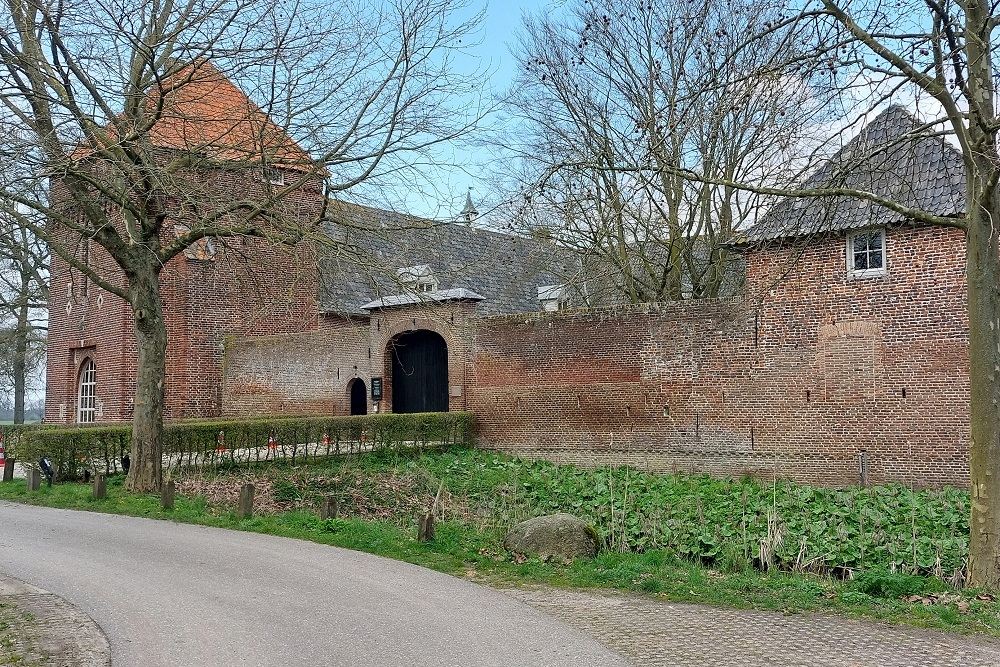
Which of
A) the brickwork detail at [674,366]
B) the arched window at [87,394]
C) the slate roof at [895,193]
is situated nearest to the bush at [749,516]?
the brickwork detail at [674,366]

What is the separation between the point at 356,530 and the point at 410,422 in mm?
9019

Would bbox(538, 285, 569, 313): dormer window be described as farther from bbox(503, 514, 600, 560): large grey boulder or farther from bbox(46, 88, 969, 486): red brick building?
bbox(503, 514, 600, 560): large grey boulder

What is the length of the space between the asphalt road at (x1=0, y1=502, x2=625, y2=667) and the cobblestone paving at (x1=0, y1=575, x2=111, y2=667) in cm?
11

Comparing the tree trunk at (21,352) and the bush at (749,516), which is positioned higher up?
the tree trunk at (21,352)

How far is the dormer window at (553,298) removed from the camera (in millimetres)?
23567

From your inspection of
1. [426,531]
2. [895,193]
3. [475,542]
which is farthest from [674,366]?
[426,531]

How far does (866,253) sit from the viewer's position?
579 inches

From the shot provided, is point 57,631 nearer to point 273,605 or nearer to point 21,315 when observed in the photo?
point 273,605

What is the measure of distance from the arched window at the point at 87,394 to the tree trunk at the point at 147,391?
12.5m

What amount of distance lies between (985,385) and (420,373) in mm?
16695

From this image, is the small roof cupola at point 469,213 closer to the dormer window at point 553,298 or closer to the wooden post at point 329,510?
the wooden post at point 329,510

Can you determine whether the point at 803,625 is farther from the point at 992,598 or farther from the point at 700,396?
the point at 700,396

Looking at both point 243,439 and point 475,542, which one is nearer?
point 475,542

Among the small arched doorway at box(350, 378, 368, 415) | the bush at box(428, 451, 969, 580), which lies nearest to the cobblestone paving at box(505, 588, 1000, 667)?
the bush at box(428, 451, 969, 580)
